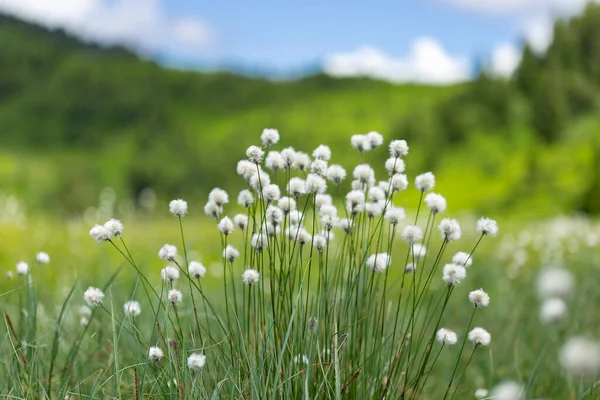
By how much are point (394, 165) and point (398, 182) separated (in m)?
0.07

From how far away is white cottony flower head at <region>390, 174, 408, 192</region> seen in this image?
2424 mm

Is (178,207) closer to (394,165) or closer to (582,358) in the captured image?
(394,165)

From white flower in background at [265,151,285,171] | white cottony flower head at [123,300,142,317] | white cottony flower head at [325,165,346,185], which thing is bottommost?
white cottony flower head at [123,300,142,317]

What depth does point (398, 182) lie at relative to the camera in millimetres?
2443

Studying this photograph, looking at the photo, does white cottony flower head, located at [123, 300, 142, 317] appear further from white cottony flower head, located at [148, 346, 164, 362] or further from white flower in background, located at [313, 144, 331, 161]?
white flower in background, located at [313, 144, 331, 161]

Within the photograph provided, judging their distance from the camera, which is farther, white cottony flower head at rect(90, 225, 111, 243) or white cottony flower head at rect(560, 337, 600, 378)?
white cottony flower head at rect(90, 225, 111, 243)

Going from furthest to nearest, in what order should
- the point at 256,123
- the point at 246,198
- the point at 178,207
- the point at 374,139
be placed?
the point at 256,123, the point at 374,139, the point at 246,198, the point at 178,207

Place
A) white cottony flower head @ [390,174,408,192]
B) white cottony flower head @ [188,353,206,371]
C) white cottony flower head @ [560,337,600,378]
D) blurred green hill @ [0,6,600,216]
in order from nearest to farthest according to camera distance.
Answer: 1. white cottony flower head @ [560,337,600,378]
2. white cottony flower head @ [188,353,206,371]
3. white cottony flower head @ [390,174,408,192]
4. blurred green hill @ [0,6,600,216]

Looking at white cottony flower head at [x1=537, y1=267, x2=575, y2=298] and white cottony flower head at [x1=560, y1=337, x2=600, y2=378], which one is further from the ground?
white cottony flower head at [x1=537, y1=267, x2=575, y2=298]

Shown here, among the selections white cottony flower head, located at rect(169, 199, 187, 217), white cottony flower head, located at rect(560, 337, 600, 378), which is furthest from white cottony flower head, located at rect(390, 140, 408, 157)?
white cottony flower head, located at rect(560, 337, 600, 378)

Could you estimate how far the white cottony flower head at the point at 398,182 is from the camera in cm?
242

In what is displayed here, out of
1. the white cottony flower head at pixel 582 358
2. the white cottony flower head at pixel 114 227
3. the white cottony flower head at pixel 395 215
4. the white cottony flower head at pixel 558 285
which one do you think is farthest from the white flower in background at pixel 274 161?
the white cottony flower head at pixel 582 358

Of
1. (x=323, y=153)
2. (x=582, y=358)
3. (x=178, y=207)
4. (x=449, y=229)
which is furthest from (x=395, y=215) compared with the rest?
(x=582, y=358)

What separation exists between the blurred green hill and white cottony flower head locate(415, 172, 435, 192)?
465cm
